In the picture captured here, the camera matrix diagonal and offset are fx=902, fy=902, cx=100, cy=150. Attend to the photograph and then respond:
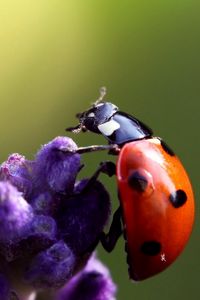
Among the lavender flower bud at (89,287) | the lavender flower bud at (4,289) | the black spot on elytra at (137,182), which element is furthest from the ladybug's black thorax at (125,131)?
the lavender flower bud at (4,289)

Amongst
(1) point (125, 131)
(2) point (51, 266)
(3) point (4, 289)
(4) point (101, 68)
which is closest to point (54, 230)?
(2) point (51, 266)

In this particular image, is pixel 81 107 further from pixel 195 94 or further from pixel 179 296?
pixel 179 296

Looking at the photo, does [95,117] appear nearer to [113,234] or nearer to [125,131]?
[125,131]

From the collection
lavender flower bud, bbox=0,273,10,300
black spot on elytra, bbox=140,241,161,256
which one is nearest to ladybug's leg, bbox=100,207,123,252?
black spot on elytra, bbox=140,241,161,256

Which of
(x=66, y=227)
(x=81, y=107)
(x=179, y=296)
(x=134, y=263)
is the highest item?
(x=66, y=227)

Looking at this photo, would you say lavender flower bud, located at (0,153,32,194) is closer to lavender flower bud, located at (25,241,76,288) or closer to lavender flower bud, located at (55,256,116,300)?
lavender flower bud, located at (25,241,76,288)

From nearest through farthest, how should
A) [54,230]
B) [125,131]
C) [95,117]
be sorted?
1. [54,230]
2. [125,131]
3. [95,117]

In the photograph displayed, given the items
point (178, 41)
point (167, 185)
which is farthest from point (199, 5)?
point (167, 185)
